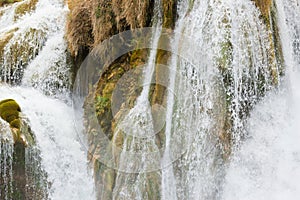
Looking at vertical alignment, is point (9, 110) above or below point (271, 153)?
above

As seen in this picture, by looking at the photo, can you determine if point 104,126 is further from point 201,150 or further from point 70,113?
point 201,150

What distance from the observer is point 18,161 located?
5.82m

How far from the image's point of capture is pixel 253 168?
5113 mm

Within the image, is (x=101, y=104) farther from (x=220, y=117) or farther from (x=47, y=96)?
(x=220, y=117)

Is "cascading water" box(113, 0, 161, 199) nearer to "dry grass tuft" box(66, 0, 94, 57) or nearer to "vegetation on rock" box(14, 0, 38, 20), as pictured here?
"dry grass tuft" box(66, 0, 94, 57)

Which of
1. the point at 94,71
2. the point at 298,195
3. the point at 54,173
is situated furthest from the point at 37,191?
the point at 298,195

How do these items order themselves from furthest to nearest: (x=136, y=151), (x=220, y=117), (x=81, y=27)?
(x=81, y=27) < (x=136, y=151) < (x=220, y=117)

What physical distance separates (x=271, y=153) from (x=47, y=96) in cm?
380

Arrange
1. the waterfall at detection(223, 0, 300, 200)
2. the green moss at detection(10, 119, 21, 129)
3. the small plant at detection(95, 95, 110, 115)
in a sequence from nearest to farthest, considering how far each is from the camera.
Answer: the waterfall at detection(223, 0, 300, 200) < the green moss at detection(10, 119, 21, 129) < the small plant at detection(95, 95, 110, 115)

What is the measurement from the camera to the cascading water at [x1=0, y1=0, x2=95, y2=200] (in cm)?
604

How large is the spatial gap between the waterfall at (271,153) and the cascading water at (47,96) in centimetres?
212

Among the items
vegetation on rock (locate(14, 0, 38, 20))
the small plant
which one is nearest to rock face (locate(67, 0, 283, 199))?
the small plant

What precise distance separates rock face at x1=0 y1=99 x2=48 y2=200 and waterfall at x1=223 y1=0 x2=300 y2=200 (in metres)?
2.51

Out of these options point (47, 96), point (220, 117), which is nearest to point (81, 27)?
point (47, 96)
